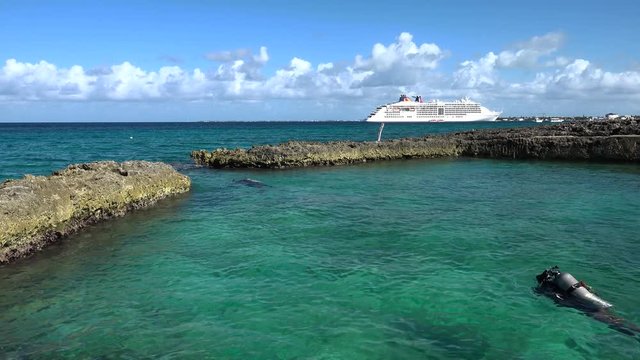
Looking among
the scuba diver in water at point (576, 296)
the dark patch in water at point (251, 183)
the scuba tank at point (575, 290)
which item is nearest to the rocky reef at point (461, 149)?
the dark patch in water at point (251, 183)

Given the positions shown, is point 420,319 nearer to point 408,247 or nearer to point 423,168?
point 408,247

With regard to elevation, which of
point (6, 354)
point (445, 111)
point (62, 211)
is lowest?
point (6, 354)

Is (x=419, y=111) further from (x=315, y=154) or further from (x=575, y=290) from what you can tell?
(x=575, y=290)

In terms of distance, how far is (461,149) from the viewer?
46500mm

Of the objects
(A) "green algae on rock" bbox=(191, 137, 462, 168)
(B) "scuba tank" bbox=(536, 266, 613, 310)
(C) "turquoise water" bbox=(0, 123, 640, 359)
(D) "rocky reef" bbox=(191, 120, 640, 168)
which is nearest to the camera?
(C) "turquoise water" bbox=(0, 123, 640, 359)

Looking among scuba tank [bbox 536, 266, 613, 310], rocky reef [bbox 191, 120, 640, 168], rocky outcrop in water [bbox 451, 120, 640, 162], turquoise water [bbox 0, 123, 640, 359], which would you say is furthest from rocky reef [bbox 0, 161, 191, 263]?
rocky outcrop in water [bbox 451, 120, 640, 162]

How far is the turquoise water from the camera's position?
29.0 feet

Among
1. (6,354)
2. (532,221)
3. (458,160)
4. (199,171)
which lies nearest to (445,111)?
(458,160)

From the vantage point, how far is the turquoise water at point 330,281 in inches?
348

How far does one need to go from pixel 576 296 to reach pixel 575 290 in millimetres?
127

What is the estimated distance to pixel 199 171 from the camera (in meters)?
35.6

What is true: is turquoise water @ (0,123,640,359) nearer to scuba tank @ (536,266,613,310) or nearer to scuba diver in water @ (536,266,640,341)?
scuba diver in water @ (536,266,640,341)

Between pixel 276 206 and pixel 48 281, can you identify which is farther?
pixel 276 206

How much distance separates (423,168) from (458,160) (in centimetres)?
742
